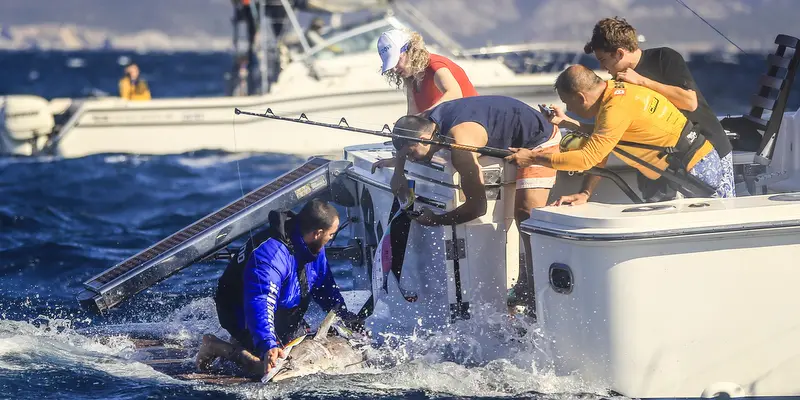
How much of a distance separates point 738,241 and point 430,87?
6.99 feet

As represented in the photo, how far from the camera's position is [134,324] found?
7355 millimetres

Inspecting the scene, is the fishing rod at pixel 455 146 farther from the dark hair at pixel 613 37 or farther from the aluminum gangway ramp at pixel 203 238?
the aluminum gangway ramp at pixel 203 238

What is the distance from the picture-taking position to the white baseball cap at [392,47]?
20.5ft

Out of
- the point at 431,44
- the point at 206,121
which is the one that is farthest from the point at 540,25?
the point at 206,121

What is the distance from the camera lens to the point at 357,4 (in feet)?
56.4

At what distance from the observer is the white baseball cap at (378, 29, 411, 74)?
20.5ft

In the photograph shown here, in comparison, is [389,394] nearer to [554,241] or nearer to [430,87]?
[554,241]

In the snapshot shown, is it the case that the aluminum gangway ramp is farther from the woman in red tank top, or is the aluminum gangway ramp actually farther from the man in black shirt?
the man in black shirt

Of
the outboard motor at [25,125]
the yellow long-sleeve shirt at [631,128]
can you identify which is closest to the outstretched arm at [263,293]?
the yellow long-sleeve shirt at [631,128]

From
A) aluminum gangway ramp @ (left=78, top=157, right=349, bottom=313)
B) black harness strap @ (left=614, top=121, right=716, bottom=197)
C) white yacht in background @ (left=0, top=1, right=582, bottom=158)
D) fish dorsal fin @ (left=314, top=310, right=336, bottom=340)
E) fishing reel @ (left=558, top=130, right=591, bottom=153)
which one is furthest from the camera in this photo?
white yacht in background @ (left=0, top=1, right=582, bottom=158)

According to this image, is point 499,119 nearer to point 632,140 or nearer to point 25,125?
point 632,140

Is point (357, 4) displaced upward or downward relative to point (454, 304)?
upward

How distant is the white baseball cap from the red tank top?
0.21 m

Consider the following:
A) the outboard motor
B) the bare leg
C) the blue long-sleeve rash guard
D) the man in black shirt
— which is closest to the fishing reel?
the man in black shirt
